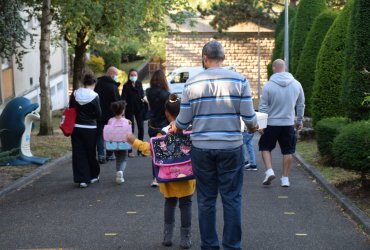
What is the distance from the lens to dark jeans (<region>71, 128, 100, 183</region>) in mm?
10352

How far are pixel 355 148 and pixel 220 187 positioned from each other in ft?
10.8

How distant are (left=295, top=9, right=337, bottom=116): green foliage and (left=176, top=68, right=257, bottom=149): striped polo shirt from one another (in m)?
11.7

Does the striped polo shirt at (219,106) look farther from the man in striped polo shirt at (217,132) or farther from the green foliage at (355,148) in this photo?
the green foliage at (355,148)

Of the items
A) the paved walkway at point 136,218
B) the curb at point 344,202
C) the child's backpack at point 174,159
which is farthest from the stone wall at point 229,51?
the child's backpack at point 174,159

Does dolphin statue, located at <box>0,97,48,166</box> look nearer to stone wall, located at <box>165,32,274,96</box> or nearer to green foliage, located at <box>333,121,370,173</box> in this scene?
green foliage, located at <box>333,121,370,173</box>

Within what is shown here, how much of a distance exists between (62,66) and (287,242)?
27375 millimetres

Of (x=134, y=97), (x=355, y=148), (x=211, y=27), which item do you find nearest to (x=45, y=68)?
(x=134, y=97)

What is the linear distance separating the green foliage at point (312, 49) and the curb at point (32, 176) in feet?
21.6

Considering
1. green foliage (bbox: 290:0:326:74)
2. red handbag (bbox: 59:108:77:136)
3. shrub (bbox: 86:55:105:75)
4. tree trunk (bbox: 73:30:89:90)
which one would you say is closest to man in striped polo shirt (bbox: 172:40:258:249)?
red handbag (bbox: 59:108:77:136)

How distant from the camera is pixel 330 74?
1378 centimetres

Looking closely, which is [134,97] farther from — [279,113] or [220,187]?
[220,187]

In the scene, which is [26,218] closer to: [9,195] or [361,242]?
[9,195]

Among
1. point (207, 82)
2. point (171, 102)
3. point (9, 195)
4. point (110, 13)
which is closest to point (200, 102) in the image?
point (207, 82)

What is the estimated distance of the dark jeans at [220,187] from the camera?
5.80 meters
